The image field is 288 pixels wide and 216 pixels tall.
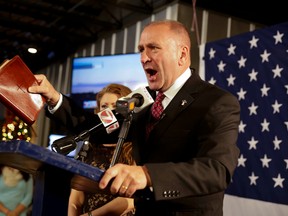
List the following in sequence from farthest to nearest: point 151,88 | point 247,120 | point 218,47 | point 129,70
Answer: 1. point 129,70
2. point 218,47
3. point 247,120
4. point 151,88

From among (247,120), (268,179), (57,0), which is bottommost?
(268,179)

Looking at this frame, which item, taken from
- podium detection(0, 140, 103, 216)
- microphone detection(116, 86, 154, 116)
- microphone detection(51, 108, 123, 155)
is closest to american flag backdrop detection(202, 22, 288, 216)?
microphone detection(116, 86, 154, 116)

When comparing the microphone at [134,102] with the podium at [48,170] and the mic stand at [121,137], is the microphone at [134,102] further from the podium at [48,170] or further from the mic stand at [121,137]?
the podium at [48,170]

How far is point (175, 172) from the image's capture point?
113 centimetres

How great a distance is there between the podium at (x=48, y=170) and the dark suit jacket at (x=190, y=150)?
20cm

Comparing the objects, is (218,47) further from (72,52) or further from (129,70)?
(72,52)

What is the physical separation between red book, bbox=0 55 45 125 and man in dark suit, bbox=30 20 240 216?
0.09 metres

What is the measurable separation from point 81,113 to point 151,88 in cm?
30

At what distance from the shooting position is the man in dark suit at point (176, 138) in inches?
44.0

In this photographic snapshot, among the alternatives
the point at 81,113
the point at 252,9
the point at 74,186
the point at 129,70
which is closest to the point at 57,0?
the point at 129,70

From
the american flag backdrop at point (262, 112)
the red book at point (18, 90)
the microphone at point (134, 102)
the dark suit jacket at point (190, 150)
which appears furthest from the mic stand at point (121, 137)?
the american flag backdrop at point (262, 112)

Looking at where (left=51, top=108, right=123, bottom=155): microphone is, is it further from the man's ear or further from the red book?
the man's ear

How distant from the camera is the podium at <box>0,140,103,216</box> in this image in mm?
910

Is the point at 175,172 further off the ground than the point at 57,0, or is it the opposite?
the point at 57,0
